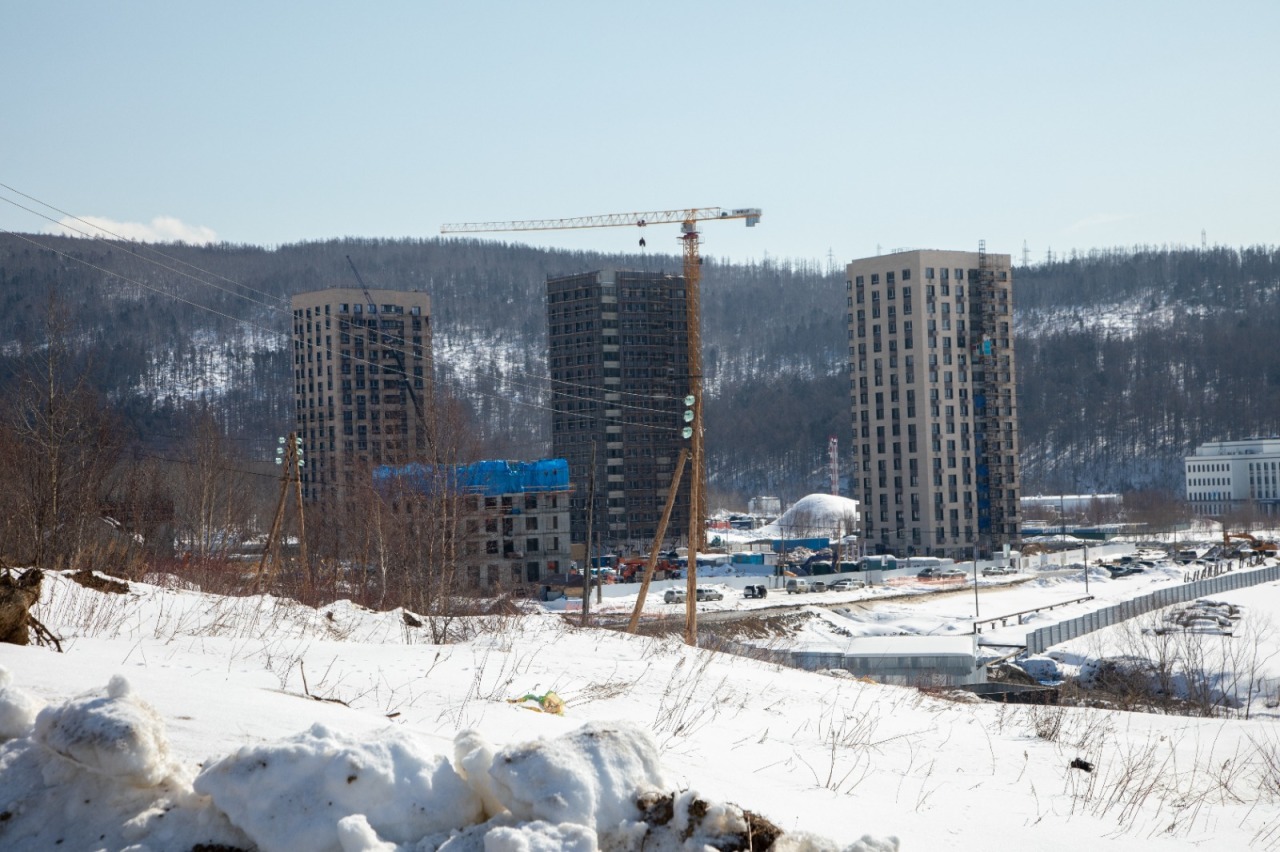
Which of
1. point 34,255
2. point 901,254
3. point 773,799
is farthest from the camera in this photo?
point 34,255

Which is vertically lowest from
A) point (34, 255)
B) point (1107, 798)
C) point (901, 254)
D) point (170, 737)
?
point (1107, 798)

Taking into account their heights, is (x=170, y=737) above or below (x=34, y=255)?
below

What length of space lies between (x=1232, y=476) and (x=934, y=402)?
80.9 metres

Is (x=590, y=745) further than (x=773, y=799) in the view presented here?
No

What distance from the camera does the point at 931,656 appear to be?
116 ft

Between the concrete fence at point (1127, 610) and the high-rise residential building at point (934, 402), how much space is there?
30903 millimetres

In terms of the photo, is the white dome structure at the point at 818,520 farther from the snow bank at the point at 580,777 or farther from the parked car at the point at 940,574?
the snow bank at the point at 580,777

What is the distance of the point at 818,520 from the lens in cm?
12344

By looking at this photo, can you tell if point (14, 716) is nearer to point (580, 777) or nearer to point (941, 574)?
point (580, 777)

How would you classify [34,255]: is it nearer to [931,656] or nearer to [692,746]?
[931,656]

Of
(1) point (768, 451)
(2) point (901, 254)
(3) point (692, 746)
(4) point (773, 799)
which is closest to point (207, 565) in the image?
(3) point (692, 746)

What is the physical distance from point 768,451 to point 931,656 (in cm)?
16270

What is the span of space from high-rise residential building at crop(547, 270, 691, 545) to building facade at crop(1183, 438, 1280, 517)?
7886 centimetres

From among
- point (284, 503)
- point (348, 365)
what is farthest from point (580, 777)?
point (348, 365)
